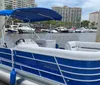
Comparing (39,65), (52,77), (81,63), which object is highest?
(81,63)

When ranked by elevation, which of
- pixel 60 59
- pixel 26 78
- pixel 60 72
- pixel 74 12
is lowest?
pixel 26 78

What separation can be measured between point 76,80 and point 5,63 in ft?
5.32

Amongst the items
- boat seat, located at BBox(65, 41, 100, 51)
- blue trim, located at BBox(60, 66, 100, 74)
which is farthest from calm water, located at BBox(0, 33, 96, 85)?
blue trim, located at BBox(60, 66, 100, 74)

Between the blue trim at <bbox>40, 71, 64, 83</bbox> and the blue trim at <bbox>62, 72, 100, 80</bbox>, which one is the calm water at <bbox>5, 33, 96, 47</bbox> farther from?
the blue trim at <bbox>62, 72, 100, 80</bbox>

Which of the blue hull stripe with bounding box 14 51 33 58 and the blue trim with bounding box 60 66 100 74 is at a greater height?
the blue hull stripe with bounding box 14 51 33 58

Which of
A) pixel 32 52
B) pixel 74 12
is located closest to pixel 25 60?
pixel 32 52

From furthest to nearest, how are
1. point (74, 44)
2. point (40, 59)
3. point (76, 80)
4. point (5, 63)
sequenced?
point (74, 44) → point (5, 63) → point (40, 59) → point (76, 80)

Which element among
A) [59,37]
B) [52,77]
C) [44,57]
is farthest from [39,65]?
[59,37]

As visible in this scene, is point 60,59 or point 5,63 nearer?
point 60,59

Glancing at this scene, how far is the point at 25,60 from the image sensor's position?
307 centimetres

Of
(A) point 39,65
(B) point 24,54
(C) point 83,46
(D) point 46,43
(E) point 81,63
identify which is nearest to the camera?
(E) point 81,63

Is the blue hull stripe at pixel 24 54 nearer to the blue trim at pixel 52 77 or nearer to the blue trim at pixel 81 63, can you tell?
the blue trim at pixel 52 77

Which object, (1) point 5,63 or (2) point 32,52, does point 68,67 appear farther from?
(1) point 5,63

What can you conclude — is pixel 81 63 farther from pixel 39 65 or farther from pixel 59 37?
pixel 59 37
